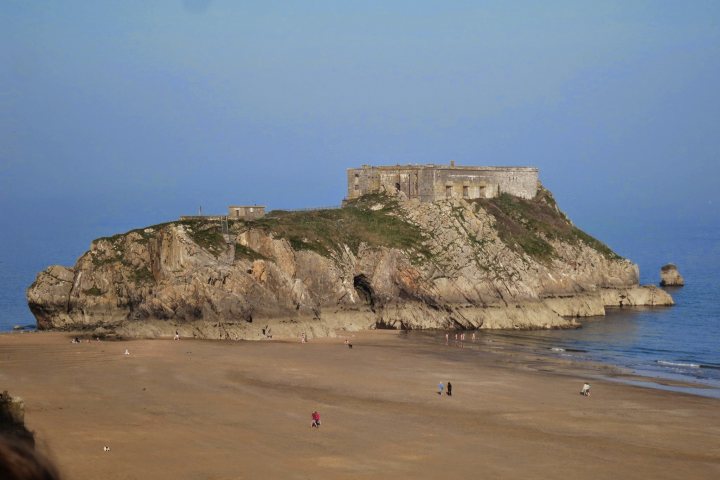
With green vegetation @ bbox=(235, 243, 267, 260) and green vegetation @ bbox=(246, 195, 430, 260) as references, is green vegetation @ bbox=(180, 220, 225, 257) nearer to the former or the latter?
green vegetation @ bbox=(235, 243, 267, 260)

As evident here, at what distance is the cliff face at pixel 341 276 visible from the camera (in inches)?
2344

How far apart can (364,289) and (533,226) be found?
2463cm

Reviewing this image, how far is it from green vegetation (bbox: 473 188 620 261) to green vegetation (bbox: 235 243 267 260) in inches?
1001

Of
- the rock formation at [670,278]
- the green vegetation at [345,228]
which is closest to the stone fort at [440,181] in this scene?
the green vegetation at [345,228]

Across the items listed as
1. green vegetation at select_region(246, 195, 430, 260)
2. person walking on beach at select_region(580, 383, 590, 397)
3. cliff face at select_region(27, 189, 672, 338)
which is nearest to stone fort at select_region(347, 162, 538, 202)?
cliff face at select_region(27, 189, 672, 338)

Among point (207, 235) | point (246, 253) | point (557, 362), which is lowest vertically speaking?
point (557, 362)

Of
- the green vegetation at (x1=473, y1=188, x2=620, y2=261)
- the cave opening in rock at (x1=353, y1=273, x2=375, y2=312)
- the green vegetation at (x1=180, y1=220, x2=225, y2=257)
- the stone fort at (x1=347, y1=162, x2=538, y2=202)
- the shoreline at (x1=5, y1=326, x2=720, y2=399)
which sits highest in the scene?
the stone fort at (x1=347, y1=162, x2=538, y2=202)

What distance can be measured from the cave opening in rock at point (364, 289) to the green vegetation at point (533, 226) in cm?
1598

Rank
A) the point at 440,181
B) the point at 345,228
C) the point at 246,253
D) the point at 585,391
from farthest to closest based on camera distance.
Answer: the point at 440,181
the point at 345,228
the point at 246,253
the point at 585,391

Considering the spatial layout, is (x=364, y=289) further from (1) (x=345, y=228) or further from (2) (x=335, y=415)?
(2) (x=335, y=415)

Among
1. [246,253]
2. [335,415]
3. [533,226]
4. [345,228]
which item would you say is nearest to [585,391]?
[335,415]

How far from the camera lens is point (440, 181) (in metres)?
84.9

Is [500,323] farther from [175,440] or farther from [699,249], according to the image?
[699,249]

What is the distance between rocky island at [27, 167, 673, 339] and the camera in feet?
195
